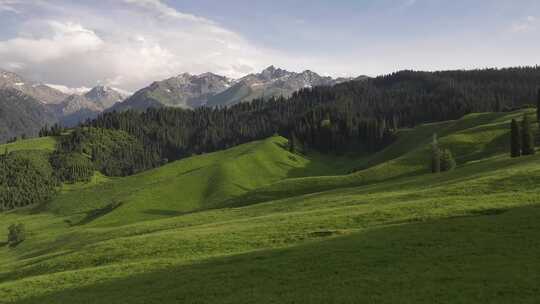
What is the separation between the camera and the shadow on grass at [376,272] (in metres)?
24.2

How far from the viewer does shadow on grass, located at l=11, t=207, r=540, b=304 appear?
24.2 meters

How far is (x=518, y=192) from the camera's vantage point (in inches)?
1927

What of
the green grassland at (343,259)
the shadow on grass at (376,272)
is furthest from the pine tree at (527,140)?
the shadow on grass at (376,272)

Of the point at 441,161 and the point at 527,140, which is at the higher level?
the point at 527,140

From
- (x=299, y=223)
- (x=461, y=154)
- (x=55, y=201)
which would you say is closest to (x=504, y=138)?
(x=461, y=154)

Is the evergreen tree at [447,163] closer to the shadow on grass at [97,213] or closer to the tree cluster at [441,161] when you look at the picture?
the tree cluster at [441,161]

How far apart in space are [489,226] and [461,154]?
122 metres

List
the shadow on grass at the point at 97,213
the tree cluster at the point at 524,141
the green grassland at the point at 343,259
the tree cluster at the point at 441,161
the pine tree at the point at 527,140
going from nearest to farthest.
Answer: the green grassland at the point at 343,259 → the pine tree at the point at 527,140 → the tree cluster at the point at 524,141 → the tree cluster at the point at 441,161 → the shadow on grass at the point at 97,213

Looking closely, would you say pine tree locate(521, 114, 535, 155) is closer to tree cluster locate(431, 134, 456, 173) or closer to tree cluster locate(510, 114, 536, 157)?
tree cluster locate(510, 114, 536, 157)

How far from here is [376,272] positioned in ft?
92.5

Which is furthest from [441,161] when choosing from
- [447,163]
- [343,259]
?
[343,259]

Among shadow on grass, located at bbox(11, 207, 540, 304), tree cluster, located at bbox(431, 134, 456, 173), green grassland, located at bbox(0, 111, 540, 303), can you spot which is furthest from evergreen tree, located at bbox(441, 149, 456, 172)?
shadow on grass, located at bbox(11, 207, 540, 304)

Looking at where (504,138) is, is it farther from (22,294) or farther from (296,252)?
(22,294)

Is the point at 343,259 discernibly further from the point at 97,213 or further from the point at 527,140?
the point at 97,213
